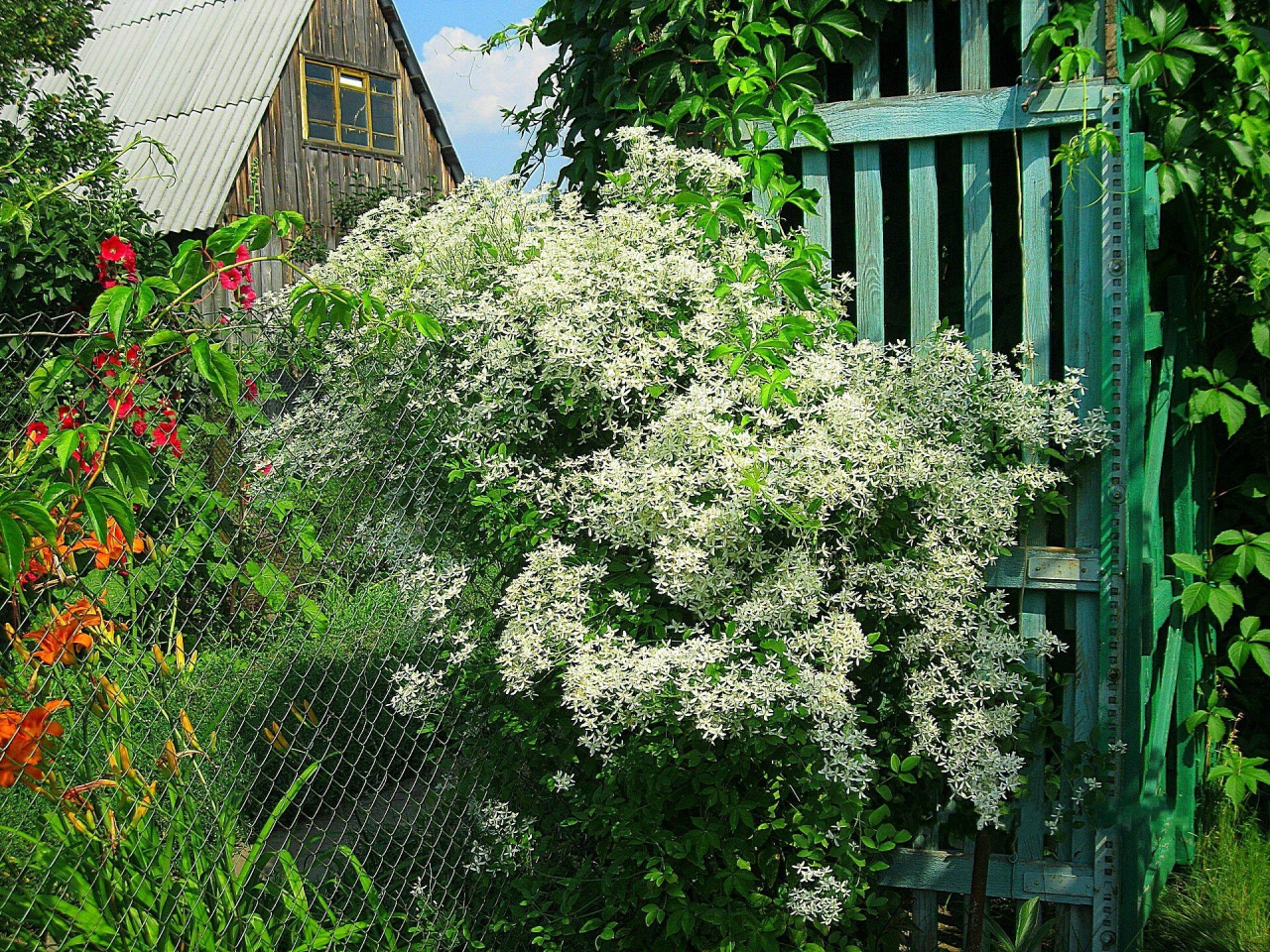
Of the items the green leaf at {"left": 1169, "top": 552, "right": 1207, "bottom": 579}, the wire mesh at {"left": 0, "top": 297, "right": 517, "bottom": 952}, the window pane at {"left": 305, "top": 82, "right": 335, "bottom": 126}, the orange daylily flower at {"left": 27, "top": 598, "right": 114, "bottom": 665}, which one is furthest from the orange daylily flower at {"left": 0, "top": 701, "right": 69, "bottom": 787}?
the window pane at {"left": 305, "top": 82, "right": 335, "bottom": 126}

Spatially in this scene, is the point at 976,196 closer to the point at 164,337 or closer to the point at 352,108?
the point at 164,337

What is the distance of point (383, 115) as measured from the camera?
1241cm

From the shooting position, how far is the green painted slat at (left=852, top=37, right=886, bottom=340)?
2.89 meters

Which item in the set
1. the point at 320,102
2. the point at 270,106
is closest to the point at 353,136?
the point at 320,102

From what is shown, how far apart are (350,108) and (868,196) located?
1055cm

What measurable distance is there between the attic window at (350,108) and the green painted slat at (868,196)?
9.76 meters

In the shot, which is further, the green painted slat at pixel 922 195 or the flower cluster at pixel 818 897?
the green painted slat at pixel 922 195

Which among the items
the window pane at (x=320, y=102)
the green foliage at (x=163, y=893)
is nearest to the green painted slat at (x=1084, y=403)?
the green foliage at (x=163, y=893)

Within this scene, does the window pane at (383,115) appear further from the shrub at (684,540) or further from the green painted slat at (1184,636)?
the green painted slat at (1184,636)

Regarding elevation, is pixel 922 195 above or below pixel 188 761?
above

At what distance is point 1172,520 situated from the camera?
3.09 meters

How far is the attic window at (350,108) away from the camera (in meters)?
11.5

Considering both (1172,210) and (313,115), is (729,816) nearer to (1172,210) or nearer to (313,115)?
(1172,210)

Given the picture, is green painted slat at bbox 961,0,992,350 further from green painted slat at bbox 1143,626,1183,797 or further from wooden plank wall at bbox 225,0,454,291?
wooden plank wall at bbox 225,0,454,291
